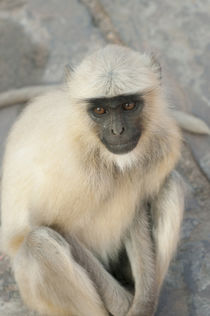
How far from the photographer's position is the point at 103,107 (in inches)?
170

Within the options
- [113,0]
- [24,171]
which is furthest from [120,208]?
[113,0]

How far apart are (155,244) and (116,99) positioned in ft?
4.80

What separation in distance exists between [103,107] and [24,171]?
0.87 m

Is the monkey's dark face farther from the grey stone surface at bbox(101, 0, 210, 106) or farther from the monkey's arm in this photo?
the grey stone surface at bbox(101, 0, 210, 106)

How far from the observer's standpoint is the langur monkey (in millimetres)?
4371

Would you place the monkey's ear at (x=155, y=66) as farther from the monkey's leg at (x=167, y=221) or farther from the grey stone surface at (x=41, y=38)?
the grey stone surface at (x=41, y=38)

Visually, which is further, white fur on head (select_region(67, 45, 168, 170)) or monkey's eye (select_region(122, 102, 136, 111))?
monkey's eye (select_region(122, 102, 136, 111))

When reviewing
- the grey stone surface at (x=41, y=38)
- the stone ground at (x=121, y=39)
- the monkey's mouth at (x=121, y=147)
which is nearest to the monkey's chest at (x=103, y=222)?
the monkey's mouth at (x=121, y=147)

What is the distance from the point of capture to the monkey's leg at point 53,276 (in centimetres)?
454

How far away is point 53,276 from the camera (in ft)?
14.9

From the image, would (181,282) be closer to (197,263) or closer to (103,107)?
(197,263)

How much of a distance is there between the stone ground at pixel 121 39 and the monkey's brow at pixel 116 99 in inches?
82.2

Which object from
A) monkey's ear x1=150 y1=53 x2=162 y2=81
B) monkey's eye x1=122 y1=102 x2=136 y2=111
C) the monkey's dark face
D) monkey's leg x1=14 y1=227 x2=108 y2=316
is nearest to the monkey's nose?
the monkey's dark face

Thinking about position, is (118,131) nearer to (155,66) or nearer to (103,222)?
(155,66)
